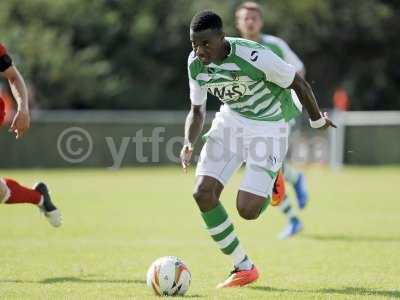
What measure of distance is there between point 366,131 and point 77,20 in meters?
12.9

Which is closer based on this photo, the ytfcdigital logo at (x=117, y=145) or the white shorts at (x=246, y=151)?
the white shorts at (x=246, y=151)

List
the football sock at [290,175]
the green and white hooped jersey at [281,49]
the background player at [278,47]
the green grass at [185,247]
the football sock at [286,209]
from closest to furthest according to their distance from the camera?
the green grass at [185,247], the background player at [278,47], the green and white hooped jersey at [281,49], the football sock at [286,209], the football sock at [290,175]

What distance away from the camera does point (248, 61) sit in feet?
21.9

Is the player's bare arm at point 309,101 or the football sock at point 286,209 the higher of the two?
the player's bare arm at point 309,101

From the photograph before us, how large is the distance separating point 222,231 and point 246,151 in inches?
30.6

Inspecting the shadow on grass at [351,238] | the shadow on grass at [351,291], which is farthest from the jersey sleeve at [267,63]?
the shadow on grass at [351,238]

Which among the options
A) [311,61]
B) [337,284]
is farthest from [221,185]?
[311,61]

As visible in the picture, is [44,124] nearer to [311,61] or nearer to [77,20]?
[77,20]

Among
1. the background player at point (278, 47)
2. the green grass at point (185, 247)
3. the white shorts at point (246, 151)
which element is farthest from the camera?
the background player at point (278, 47)

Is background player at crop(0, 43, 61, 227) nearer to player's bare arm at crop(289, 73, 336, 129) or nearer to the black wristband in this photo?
the black wristband

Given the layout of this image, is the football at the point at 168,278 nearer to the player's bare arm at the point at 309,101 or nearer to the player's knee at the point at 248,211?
the player's knee at the point at 248,211

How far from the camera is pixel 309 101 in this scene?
6.71 meters

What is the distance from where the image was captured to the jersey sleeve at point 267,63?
21.9 ft

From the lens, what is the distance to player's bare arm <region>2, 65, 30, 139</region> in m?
6.94
